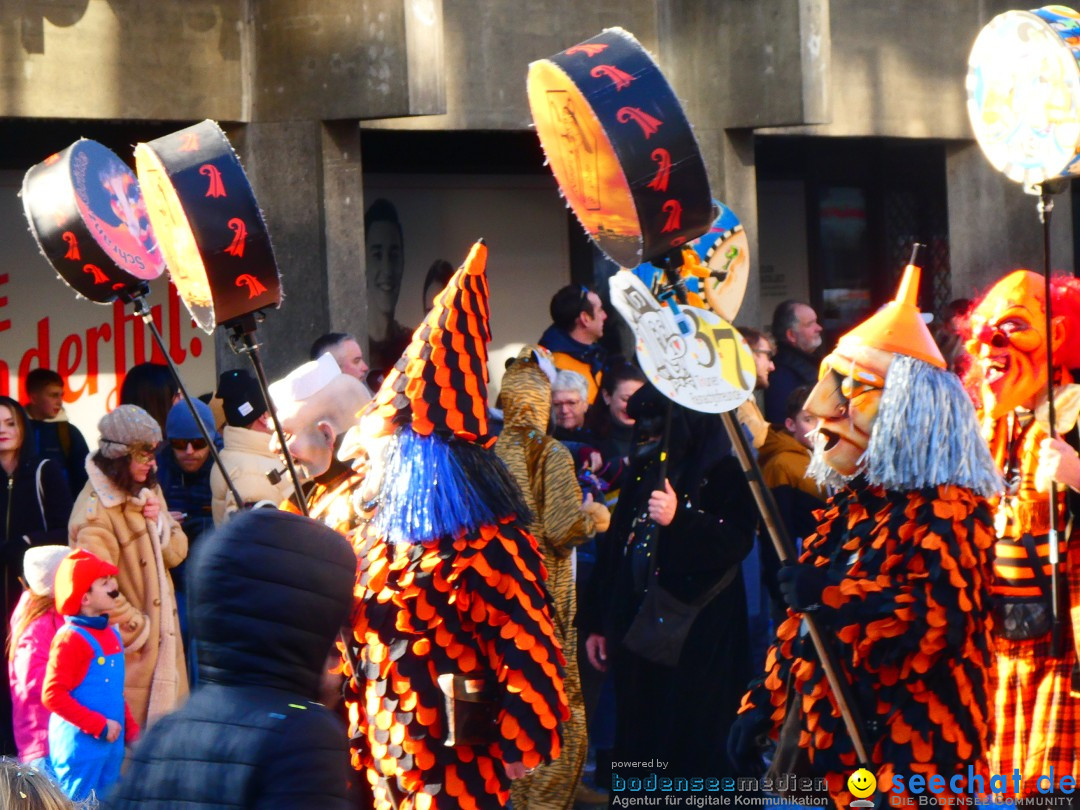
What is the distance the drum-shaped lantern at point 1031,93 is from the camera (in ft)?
16.2

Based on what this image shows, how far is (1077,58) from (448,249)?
6691 millimetres

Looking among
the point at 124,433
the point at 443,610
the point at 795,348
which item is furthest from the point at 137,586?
the point at 795,348

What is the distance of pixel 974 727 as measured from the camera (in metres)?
4.27

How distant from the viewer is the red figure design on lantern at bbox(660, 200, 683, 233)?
3.82 meters

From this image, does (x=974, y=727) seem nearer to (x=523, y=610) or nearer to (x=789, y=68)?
(x=523, y=610)

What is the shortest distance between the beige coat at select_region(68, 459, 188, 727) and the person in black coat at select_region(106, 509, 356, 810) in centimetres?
378

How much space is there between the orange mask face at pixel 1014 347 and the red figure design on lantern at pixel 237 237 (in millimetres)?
2335

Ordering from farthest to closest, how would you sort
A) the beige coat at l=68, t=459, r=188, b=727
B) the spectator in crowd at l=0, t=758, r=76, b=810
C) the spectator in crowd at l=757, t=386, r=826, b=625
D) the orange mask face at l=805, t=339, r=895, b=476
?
1. the spectator in crowd at l=757, t=386, r=826, b=625
2. the beige coat at l=68, t=459, r=188, b=727
3. the orange mask face at l=805, t=339, r=895, b=476
4. the spectator in crowd at l=0, t=758, r=76, b=810

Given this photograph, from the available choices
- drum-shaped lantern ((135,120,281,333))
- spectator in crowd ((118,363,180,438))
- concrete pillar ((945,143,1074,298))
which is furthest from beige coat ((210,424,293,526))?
concrete pillar ((945,143,1074,298))

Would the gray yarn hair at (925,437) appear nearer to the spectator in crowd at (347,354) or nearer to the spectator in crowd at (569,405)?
the spectator in crowd at (569,405)

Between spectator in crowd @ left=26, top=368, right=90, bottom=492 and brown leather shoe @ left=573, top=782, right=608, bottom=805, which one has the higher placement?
spectator in crowd @ left=26, top=368, right=90, bottom=492

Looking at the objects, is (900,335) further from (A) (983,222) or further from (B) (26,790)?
(A) (983,222)

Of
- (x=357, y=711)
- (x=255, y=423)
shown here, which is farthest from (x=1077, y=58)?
(x=255, y=423)

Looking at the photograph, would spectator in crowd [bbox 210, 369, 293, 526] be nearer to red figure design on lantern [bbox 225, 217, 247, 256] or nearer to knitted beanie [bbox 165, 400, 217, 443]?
knitted beanie [bbox 165, 400, 217, 443]
